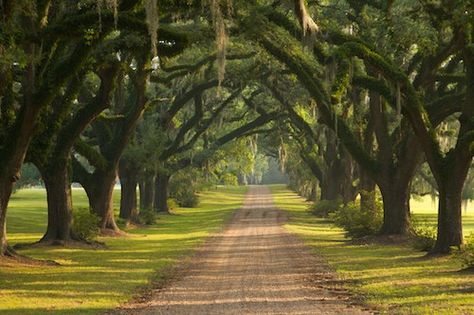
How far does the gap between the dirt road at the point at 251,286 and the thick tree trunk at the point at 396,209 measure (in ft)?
11.4

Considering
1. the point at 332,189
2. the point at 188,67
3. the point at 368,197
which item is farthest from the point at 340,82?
the point at 332,189

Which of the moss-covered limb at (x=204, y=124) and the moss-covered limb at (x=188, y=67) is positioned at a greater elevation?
the moss-covered limb at (x=188, y=67)

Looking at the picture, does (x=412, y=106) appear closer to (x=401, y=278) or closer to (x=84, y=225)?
(x=401, y=278)

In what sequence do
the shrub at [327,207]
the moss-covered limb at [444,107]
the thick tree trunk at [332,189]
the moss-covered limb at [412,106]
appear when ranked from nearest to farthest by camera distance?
the moss-covered limb at [412,106] → the moss-covered limb at [444,107] → the shrub at [327,207] → the thick tree trunk at [332,189]

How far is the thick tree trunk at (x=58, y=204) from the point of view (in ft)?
80.1

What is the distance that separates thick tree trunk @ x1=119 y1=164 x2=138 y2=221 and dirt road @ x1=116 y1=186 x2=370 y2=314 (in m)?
12.3

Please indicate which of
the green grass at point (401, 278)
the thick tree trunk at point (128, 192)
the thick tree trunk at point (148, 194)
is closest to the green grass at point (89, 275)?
the green grass at point (401, 278)

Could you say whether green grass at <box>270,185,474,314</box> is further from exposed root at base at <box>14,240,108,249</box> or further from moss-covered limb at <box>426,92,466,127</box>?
exposed root at base at <box>14,240,108,249</box>

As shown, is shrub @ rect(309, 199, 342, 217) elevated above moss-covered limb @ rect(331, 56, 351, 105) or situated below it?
below

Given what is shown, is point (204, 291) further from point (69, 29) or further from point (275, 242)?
point (275, 242)

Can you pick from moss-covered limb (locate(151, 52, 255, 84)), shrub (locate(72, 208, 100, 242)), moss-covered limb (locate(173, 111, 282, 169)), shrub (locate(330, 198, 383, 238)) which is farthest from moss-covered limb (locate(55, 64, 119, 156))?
moss-covered limb (locate(173, 111, 282, 169))

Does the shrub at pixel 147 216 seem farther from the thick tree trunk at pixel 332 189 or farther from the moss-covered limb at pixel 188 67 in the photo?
the thick tree trunk at pixel 332 189

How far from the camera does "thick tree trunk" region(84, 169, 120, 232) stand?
Answer: 95.5 feet

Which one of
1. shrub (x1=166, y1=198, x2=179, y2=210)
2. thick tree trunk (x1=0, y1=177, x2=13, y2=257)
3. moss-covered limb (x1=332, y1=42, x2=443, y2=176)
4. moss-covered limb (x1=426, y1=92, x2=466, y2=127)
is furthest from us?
shrub (x1=166, y1=198, x2=179, y2=210)
